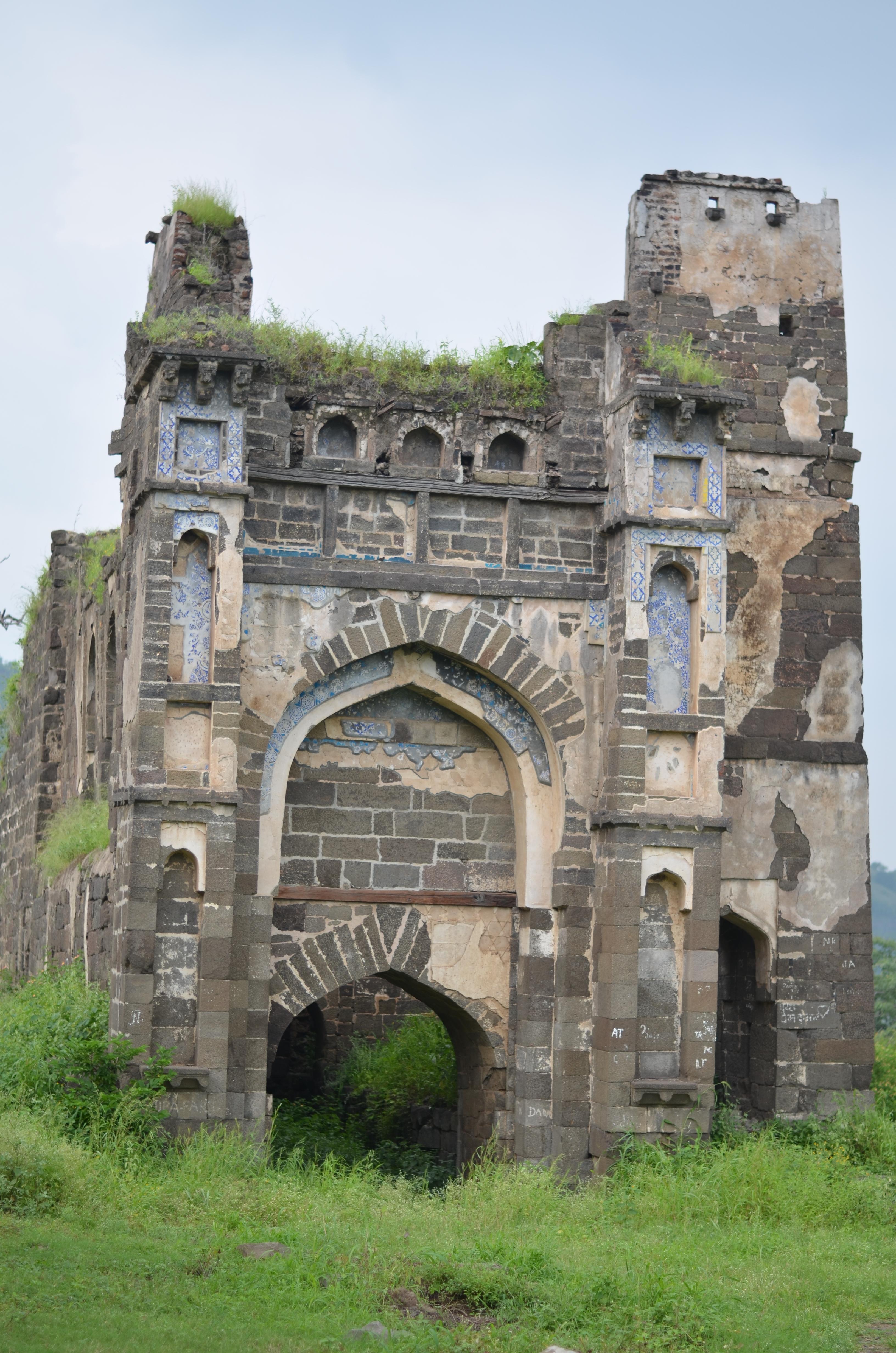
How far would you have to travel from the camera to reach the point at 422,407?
37.6ft

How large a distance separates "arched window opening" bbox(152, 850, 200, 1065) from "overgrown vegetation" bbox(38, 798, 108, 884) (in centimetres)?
282

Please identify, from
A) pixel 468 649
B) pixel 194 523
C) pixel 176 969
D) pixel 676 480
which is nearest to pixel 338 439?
pixel 194 523

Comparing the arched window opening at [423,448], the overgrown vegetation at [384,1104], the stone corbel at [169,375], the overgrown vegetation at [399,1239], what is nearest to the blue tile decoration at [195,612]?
the stone corbel at [169,375]

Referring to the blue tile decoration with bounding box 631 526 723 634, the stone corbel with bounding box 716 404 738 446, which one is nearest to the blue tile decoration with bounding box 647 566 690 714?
the blue tile decoration with bounding box 631 526 723 634

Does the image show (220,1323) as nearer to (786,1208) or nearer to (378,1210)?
(378,1210)

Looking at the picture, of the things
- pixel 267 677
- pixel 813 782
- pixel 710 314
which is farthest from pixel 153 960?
pixel 710 314

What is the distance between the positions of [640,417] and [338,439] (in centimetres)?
199

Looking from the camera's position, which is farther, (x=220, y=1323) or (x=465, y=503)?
(x=465, y=503)

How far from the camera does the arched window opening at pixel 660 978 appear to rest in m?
10.9

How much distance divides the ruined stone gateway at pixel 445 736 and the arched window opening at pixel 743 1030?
0.25 ft

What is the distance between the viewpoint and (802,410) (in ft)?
44.3

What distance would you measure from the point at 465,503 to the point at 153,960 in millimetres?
3583

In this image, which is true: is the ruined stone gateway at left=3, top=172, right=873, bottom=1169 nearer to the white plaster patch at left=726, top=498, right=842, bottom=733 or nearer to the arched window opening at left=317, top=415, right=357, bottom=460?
the arched window opening at left=317, top=415, right=357, bottom=460

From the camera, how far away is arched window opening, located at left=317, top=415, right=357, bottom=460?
1143 cm
